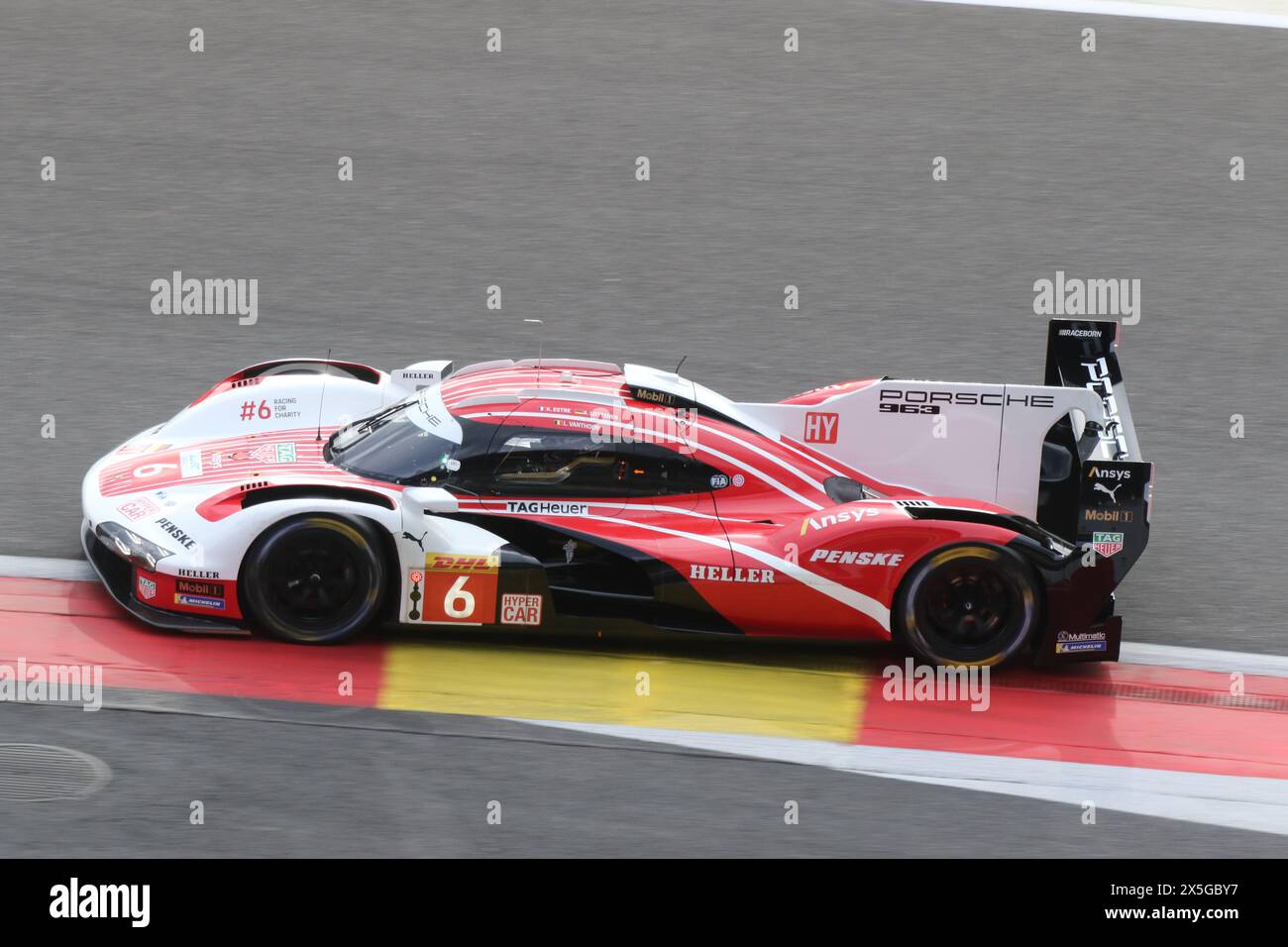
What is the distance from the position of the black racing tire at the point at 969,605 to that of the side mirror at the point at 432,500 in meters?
2.22

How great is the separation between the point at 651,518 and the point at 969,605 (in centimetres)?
162

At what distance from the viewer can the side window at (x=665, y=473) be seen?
773 centimetres

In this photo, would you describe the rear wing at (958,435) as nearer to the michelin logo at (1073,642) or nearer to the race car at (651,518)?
the race car at (651,518)

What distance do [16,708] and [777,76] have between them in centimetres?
1048

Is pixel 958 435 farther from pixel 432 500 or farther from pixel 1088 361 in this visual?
pixel 432 500

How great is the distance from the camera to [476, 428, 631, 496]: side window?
764 centimetres

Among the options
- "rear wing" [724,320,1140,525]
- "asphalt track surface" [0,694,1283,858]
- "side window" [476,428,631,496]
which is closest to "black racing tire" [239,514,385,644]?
"asphalt track surface" [0,694,1283,858]

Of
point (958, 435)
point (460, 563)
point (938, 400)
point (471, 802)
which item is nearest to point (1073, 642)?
point (958, 435)

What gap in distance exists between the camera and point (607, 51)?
1559 centimetres

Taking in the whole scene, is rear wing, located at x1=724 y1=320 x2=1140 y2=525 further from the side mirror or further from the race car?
the side mirror

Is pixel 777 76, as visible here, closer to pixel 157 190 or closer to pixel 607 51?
pixel 607 51

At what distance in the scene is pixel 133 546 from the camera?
746 centimetres

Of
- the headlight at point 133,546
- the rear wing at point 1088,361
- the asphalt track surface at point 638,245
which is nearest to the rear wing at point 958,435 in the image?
the rear wing at point 1088,361

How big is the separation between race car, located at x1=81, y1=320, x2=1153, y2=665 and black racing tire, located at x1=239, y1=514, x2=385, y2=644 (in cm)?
1
